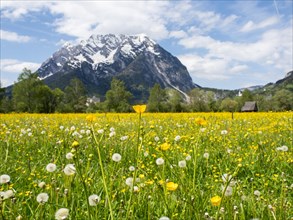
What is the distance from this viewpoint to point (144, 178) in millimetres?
3385

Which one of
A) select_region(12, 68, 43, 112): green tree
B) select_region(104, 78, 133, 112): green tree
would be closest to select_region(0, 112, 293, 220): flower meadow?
select_region(12, 68, 43, 112): green tree

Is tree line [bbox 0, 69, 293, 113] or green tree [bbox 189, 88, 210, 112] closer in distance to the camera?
tree line [bbox 0, 69, 293, 113]

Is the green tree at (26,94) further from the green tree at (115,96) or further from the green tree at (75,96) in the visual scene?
the green tree at (115,96)

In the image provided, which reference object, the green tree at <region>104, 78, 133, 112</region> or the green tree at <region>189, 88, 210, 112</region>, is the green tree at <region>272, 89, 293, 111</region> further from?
the green tree at <region>104, 78, 133, 112</region>

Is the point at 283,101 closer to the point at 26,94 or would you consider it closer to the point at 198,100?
the point at 198,100

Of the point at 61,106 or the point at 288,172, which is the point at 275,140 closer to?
the point at 288,172

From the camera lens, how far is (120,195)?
317 cm

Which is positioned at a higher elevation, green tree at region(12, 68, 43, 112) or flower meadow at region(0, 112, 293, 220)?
green tree at region(12, 68, 43, 112)

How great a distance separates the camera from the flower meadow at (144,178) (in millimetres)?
2043

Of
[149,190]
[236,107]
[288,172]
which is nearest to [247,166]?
[288,172]

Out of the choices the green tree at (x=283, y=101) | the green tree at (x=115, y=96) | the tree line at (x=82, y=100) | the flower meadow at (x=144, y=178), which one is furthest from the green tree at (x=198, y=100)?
the flower meadow at (x=144, y=178)

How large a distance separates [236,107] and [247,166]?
4756 inches

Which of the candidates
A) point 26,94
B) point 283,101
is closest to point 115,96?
point 26,94

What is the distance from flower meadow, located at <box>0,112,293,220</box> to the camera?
2.04 meters
